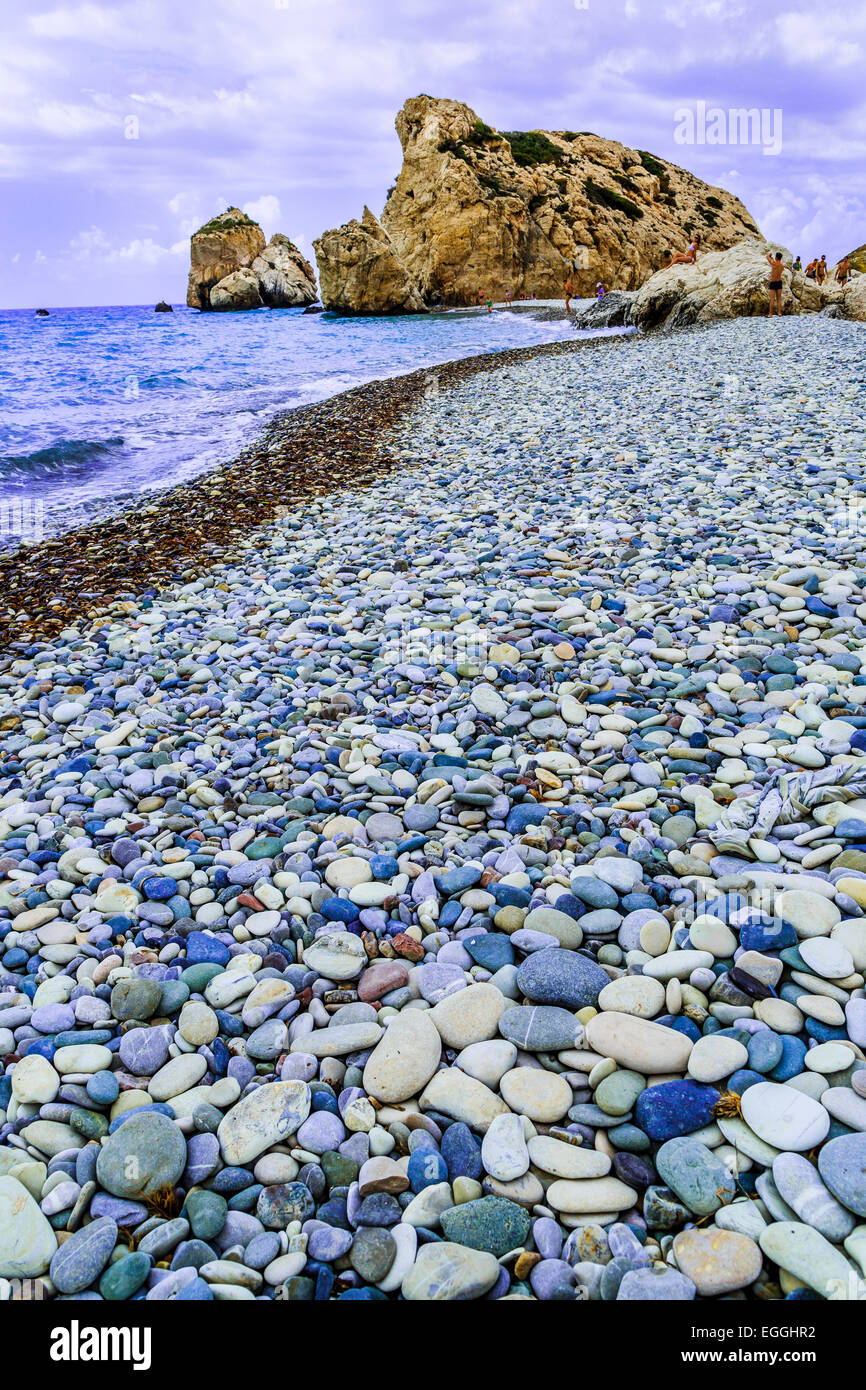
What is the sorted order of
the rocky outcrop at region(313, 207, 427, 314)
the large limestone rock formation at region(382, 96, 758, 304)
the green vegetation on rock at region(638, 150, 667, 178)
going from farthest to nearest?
the green vegetation on rock at region(638, 150, 667, 178) < the large limestone rock formation at region(382, 96, 758, 304) < the rocky outcrop at region(313, 207, 427, 314)

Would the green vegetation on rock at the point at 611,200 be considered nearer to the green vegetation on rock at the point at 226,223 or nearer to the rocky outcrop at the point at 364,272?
the rocky outcrop at the point at 364,272

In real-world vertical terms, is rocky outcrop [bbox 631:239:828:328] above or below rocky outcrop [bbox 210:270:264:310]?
below

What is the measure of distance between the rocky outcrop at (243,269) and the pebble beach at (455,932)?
9793 centimetres

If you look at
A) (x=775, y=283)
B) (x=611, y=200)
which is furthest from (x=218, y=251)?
(x=775, y=283)

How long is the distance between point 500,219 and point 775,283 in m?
49.3

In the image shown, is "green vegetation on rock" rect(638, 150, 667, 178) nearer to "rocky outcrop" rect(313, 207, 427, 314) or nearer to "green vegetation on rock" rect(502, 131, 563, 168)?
"green vegetation on rock" rect(502, 131, 563, 168)

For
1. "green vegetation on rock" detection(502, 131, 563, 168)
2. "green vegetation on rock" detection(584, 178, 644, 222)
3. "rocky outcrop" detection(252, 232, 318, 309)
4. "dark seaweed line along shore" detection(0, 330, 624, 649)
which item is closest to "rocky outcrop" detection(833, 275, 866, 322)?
"dark seaweed line along shore" detection(0, 330, 624, 649)

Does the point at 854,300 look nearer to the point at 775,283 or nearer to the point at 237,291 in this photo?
the point at 775,283

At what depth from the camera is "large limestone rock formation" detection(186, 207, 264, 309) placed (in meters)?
93.8

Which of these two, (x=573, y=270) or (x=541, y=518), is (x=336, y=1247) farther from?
(x=573, y=270)

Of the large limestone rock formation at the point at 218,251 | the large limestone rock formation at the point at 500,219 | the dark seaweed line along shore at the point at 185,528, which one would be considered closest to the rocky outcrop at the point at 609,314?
the dark seaweed line along shore at the point at 185,528

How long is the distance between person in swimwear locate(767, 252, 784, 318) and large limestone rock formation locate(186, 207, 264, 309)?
87.7 meters

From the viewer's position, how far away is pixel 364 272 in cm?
5841
